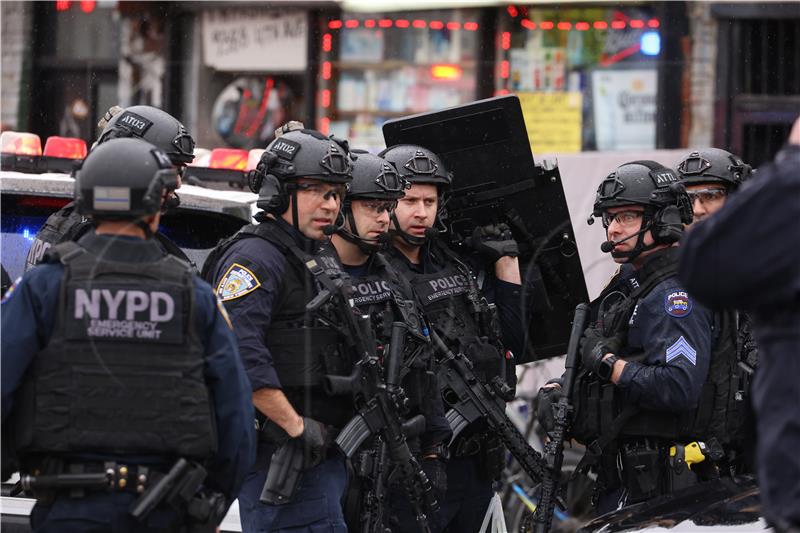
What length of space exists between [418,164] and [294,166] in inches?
41.9

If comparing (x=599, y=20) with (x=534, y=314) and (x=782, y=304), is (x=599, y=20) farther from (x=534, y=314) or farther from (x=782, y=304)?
(x=782, y=304)

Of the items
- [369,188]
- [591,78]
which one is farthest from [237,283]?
[591,78]

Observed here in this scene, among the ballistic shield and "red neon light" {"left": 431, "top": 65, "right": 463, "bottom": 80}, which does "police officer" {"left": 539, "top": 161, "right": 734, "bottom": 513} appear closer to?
the ballistic shield

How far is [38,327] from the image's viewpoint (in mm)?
3629

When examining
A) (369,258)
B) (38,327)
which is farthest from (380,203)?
(38,327)

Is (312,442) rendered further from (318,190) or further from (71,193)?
(71,193)

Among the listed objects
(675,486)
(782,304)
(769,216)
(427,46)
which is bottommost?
(675,486)

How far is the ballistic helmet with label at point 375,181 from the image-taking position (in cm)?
540

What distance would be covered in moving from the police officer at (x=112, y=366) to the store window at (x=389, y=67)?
8.19m

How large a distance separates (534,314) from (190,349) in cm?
290

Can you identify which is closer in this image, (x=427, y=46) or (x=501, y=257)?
(x=501, y=257)

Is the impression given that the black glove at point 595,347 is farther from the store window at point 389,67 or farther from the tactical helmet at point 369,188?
the store window at point 389,67

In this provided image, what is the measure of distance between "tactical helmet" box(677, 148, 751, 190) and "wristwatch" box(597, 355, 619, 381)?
1.26 m

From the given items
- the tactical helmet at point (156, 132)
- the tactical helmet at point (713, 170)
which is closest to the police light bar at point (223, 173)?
the tactical helmet at point (156, 132)
